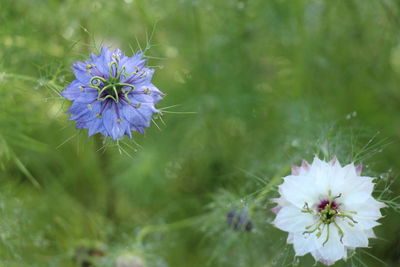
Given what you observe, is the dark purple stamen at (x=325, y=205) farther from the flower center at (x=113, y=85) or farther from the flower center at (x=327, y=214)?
the flower center at (x=113, y=85)

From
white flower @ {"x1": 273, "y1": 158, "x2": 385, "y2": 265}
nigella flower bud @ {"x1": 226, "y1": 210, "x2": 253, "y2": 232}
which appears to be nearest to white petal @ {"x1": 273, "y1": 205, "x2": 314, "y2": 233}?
white flower @ {"x1": 273, "y1": 158, "x2": 385, "y2": 265}

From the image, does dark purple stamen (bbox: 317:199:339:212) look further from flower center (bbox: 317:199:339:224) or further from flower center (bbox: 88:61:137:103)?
flower center (bbox: 88:61:137:103)

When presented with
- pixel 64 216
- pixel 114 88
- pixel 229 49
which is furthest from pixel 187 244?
pixel 114 88

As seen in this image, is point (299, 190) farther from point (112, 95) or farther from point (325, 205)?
point (112, 95)

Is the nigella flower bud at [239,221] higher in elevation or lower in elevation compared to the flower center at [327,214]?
higher

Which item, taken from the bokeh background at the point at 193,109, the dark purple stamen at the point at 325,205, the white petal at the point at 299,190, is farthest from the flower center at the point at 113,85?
the bokeh background at the point at 193,109

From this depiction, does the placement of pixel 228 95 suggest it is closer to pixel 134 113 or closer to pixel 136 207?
pixel 136 207

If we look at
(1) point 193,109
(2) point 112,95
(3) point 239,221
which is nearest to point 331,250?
(3) point 239,221
